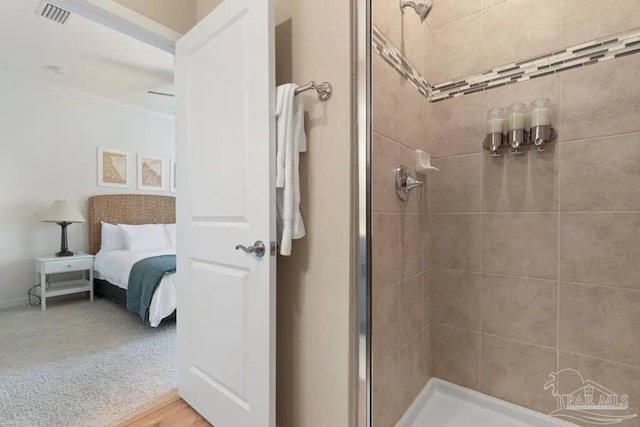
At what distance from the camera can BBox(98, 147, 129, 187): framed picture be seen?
4094 millimetres

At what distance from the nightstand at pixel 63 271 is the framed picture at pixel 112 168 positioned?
106 cm

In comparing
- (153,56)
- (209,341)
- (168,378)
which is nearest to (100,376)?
(168,378)

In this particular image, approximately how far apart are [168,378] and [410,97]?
2.20 metres

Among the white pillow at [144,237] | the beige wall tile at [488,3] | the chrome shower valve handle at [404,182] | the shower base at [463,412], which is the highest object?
the beige wall tile at [488,3]

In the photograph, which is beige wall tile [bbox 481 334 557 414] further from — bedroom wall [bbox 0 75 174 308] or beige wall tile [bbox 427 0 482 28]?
bedroom wall [bbox 0 75 174 308]

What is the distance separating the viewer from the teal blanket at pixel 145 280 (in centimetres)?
268

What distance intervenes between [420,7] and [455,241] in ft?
4.09

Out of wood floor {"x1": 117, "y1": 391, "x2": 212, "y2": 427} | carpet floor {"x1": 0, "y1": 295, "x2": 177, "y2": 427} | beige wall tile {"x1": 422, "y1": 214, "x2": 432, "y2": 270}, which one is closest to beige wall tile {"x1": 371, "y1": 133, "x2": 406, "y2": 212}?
beige wall tile {"x1": 422, "y1": 214, "x2": 432, "y2": 270}

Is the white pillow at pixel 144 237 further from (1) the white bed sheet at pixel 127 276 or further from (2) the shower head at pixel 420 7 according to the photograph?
(2) the shower head at pixel 420 7

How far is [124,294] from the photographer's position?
326 cm

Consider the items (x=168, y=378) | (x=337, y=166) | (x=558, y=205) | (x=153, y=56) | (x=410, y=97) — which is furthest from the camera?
(x=153, y=56)

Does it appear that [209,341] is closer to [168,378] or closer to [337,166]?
[168,378]

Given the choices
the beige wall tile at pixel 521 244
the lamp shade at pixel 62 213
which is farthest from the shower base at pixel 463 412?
the lamp shade at pixel 62 213

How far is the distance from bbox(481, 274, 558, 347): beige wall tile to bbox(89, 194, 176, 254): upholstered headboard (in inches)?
175
